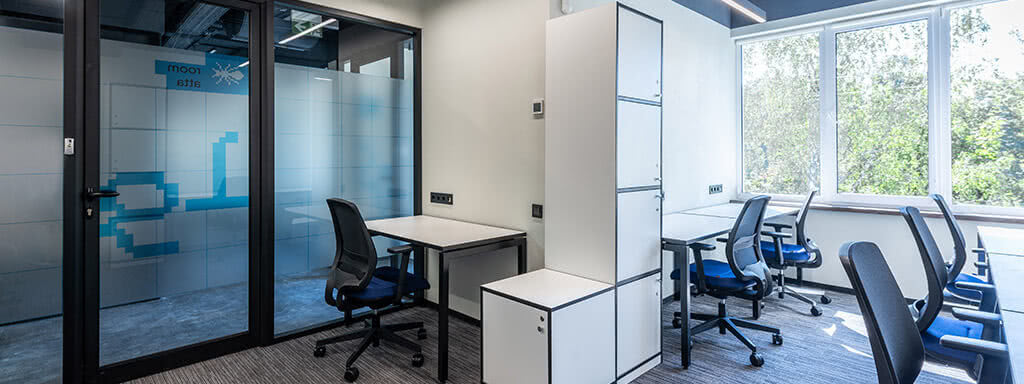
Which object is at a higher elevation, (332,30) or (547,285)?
(332,30)

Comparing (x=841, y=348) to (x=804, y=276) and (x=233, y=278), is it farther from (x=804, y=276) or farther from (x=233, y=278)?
(x=233, y=278)

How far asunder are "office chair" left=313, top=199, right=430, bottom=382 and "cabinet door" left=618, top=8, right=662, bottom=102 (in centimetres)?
153

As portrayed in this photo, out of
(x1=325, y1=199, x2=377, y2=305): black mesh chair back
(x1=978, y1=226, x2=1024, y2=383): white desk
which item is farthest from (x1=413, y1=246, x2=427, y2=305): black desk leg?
(x1=978, y1=226, x2=1024, y2=383): white desk

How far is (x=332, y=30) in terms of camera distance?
11.2 ft

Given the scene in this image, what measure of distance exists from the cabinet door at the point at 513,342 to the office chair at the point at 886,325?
1239 millimetres

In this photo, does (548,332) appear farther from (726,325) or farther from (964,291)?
(964,291)

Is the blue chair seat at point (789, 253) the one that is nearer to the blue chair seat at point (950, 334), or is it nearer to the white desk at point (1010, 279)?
the white desk at point (1010, 279)

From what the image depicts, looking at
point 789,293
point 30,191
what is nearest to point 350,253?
point 30,191

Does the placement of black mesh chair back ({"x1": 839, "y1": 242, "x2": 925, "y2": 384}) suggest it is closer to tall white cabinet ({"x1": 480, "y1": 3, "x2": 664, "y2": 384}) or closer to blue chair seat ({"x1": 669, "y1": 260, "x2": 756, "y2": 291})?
tall white cabinet ({"x1": 480, "y1": 3, "x2": 664, "y2": 384})

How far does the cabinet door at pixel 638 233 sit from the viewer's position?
2518 millimetres

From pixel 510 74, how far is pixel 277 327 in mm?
2262

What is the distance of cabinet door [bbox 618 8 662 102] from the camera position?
2.49 meters

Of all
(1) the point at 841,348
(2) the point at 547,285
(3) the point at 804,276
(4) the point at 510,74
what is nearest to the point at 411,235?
(2) the point at 547,285

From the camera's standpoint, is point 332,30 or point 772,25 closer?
point 332,30
